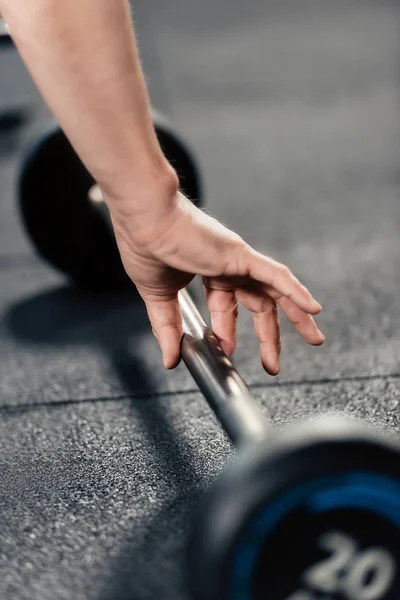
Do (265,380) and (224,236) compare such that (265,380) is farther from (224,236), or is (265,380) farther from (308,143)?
(308,143)

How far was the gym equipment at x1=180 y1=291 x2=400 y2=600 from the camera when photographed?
1.94 feet

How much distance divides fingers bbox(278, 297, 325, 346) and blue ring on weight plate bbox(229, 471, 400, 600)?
0.25m

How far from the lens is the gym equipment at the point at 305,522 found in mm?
592

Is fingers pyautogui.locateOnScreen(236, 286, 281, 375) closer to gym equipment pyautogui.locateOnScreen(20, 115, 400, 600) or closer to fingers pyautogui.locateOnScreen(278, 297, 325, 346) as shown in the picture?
fingers pyautogui.locateOnScreen(278, 297, 325, 346)

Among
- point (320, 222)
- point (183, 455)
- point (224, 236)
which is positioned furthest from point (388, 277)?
point (224, 236)

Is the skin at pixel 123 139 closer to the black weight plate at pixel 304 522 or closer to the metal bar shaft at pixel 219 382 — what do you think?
the metal bar shaft at pixel 219 382

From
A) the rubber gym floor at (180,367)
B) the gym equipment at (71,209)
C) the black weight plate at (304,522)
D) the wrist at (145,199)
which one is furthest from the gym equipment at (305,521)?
the gym equipment at (71,209)

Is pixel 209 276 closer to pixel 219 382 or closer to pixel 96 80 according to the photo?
pixel 219 382

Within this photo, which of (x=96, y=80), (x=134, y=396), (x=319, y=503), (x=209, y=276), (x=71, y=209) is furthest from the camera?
(x=71, y=209)

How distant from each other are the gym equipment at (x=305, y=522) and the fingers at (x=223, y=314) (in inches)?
11.4

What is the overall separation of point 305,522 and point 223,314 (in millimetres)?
337

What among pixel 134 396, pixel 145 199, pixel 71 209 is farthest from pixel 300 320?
pixel 71 209

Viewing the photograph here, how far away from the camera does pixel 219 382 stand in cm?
77

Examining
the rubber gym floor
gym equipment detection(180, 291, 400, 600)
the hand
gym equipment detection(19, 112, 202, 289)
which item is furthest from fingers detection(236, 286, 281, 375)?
gym equipment detection(19, 112, 202, 289)
